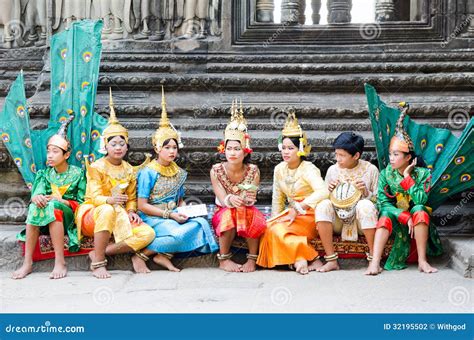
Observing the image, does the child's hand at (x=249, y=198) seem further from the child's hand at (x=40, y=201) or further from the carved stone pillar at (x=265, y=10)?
the carved stone pillar at (x=265, y=10)

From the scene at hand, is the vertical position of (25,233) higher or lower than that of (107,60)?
lower

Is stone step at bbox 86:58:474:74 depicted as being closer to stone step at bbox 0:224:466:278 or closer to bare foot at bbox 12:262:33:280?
stone step at bbox 0:224:466:278

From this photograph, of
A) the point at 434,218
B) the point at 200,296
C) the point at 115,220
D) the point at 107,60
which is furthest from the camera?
the point at 107,60

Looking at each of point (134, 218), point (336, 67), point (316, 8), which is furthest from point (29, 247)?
point (316, 8)

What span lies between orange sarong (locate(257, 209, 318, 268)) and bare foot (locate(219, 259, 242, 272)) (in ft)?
0.46

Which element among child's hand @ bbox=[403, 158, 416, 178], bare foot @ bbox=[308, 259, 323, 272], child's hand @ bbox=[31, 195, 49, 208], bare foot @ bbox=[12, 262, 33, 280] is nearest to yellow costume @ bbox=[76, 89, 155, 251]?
child's hand @ bbox=[31, 195, 49, 208]

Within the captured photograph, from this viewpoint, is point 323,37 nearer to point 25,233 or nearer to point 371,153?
point 371,153

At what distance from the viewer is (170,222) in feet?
18.8

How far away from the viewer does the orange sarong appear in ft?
18.4

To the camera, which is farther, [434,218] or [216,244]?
[434,218]

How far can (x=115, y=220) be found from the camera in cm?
562

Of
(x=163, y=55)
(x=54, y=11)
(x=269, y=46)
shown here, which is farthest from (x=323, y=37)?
(x=54, y=11)

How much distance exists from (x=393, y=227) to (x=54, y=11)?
3489mm

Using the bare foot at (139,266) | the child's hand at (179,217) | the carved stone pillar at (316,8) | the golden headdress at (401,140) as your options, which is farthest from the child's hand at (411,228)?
the carved stone pillar at (316,8)
